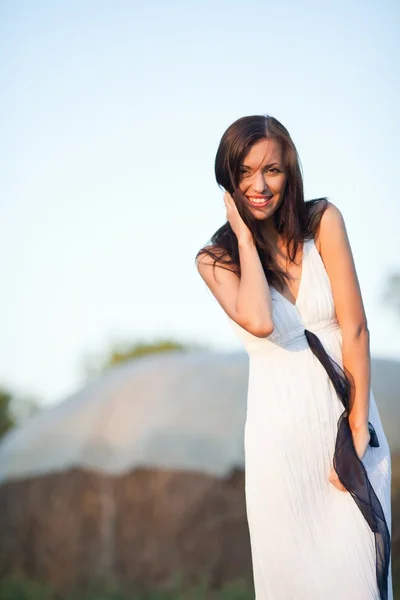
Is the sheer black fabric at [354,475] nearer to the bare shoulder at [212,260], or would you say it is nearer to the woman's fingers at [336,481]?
the woman's fingers at [336,481]

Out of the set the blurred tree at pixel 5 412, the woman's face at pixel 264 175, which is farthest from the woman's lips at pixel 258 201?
the blurred tree at pixel 5 412

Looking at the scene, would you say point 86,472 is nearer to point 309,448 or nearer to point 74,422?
point 74,422

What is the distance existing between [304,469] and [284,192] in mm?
989

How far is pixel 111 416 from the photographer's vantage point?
8.94 metres

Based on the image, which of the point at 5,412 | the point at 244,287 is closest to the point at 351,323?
the point at 244,287

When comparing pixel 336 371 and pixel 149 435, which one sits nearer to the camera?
pixel 336 371

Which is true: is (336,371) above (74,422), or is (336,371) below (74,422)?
below

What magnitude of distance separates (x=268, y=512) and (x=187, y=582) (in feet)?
17.5

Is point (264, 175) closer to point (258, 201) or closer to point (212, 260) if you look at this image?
point (258, 201)

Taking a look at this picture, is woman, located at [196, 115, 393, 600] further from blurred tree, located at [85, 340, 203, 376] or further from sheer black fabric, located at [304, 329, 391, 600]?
blurred tree, located at [85, 340, 203, 376]

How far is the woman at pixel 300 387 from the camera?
3416mm

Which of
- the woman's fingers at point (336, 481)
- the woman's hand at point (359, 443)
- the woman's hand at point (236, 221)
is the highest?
the woman's hand at point (236, 221)

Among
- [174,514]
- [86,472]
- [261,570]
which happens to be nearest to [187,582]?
[174,514]

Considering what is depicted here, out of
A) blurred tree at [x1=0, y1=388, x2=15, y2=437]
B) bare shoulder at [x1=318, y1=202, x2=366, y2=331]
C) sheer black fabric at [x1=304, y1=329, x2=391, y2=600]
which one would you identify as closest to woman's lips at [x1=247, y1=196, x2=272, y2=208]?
bare shoulder at [x1=318, y1=202, x2=366, y2=331]
